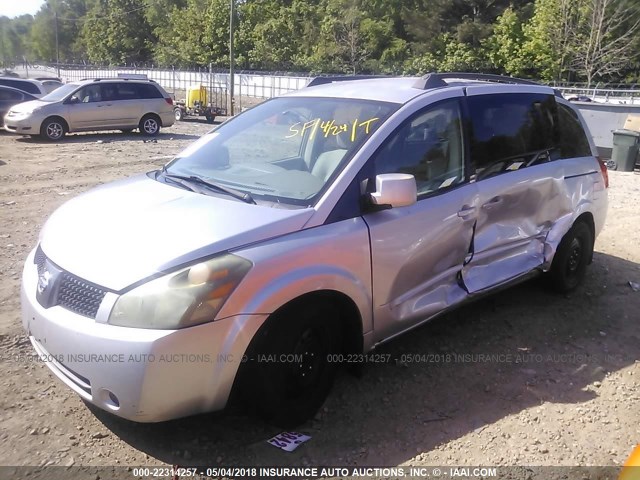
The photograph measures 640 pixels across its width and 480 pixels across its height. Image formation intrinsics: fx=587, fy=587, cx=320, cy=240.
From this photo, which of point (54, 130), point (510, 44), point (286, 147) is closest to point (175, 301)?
point (286, 147)

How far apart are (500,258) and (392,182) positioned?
5.17 ft

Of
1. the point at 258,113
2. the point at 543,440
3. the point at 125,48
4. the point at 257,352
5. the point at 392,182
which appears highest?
the point at 125,48

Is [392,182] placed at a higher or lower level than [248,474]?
higher

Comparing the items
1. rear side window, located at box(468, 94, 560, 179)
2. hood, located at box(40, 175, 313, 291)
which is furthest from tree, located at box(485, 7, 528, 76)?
hood, located at box(40, 175, 313, 291)

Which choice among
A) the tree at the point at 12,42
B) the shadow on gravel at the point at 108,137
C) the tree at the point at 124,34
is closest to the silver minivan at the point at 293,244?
the shadow on gravel at the point at 108,137

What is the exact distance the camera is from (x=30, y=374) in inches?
144

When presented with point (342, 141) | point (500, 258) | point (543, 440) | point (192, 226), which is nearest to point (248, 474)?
point (192, 226)

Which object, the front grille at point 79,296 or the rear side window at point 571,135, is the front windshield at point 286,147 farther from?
the rear side window at point 571,135

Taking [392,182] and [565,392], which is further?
[565,392]

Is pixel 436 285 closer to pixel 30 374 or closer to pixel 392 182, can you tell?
pixel 392 182

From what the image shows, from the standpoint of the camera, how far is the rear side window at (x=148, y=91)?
18.1 metres

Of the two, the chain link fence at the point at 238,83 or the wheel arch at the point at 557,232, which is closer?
the wheel arch at the point at 557,232

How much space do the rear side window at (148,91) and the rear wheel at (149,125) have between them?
2.23ft

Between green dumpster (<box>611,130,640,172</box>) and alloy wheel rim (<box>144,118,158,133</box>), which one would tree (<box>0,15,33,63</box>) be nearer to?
alloy wheel rim (<box>144,118,158,133</box>)
